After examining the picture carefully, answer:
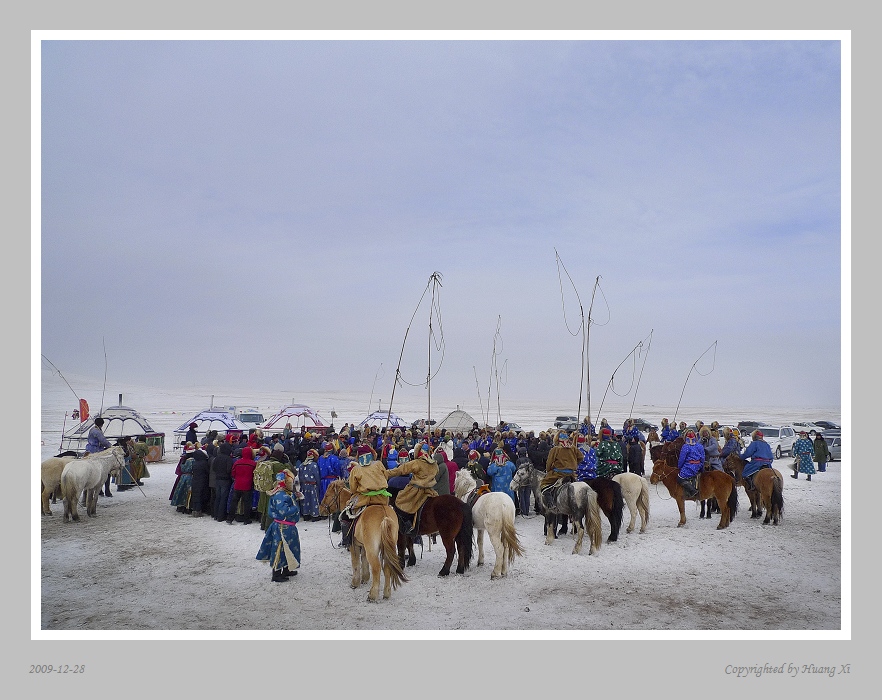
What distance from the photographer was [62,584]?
28.7ft

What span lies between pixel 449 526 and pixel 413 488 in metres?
0.81

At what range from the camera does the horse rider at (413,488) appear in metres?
9.42

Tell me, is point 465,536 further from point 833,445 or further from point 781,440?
point 833,445

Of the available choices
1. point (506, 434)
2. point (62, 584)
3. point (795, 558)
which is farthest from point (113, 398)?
point (795, 558)

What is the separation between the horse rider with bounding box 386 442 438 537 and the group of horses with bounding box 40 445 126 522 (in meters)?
7.51

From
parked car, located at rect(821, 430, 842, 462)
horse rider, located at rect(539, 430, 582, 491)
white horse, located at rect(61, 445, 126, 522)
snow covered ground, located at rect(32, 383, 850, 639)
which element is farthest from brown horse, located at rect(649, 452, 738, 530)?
parked car, located at rect(821, 430, 842, 462)

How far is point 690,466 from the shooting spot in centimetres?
1249

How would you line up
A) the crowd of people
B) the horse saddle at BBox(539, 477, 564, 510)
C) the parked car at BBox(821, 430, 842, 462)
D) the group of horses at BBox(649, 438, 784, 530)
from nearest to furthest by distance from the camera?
the crowd of people < the horse saddle at BBox(539, 477, 564, 510) < the group of horses at BBox(649, 438, 784, 530) < the parked car at BBox(821, 430, 842, 462)

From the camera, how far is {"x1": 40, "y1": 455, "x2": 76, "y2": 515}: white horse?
42.7ft

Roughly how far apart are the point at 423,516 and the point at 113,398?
83.1 meters

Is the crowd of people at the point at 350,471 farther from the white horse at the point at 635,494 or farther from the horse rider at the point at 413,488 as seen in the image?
the white horse at the point at 635,494

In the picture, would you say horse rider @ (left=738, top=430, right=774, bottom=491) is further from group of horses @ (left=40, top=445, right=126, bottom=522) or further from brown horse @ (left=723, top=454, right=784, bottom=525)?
group of horses @ (left=40, top=445, right=126, bottom=522)

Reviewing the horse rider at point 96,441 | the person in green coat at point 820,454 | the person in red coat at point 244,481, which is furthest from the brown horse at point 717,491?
the horse rider at point 96,441
